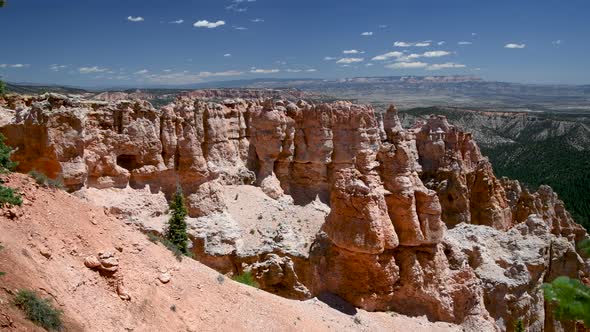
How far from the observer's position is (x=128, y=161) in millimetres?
24375

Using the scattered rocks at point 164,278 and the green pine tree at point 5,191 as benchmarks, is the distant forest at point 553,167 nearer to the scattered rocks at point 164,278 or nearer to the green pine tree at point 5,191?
the scattered rocks at point 164,278

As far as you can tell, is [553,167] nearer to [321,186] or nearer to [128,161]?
[321,186]

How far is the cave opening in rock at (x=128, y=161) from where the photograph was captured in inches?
947

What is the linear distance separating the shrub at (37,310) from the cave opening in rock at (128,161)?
16498mm

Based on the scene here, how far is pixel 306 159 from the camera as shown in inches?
1364

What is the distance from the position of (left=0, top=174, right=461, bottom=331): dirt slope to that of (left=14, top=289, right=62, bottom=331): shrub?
16 cm

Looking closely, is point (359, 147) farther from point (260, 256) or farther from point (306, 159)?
point (260, 256)

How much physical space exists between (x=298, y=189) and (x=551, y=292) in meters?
29.6

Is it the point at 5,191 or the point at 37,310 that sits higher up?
the point at 5,191

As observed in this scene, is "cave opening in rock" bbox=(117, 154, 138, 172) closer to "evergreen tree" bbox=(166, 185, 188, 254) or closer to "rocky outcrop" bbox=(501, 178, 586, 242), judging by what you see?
"evergreen tree" bbox=(166, 185, 188, 254)

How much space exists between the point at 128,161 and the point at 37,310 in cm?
1714

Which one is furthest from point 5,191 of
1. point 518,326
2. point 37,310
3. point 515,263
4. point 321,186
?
point 321,186

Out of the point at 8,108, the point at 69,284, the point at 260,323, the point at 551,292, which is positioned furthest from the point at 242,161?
the point at 551,292

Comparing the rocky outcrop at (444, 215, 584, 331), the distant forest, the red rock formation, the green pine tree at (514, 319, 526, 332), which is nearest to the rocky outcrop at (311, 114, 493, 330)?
the rocky outcrop at (444, 215, 584, 331)
